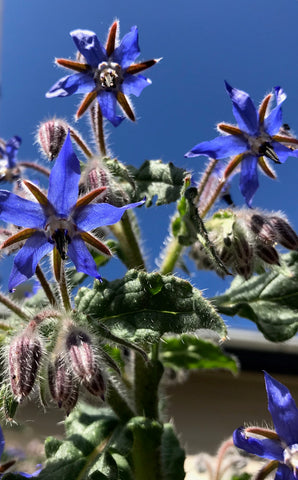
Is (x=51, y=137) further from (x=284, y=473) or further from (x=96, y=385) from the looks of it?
(x=284, y=473)

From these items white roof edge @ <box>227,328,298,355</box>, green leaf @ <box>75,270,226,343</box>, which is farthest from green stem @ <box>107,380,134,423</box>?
white roof edge @ <box>227,328,298,355</box>

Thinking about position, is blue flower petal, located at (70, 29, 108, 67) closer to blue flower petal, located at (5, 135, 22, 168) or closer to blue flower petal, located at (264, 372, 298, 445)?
blue flower petal, located at (5, 135, 22, 168)

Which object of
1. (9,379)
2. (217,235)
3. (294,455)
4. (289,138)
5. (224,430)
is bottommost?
(224,430)

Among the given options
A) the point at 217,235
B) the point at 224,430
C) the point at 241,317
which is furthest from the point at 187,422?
the point at 217,235

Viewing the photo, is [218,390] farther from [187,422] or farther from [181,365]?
[181,365]

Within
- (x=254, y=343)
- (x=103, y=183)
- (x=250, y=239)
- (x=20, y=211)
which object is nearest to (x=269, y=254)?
(x=250, y=239)

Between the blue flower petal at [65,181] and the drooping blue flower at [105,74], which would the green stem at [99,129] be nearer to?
the drooping blue flower at [105,74]
